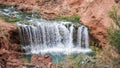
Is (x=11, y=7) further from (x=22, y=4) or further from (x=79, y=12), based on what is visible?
(x=79, y=12)

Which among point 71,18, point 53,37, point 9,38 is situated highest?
point 71,18

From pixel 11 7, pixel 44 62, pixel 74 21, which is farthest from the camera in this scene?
pixel 11 7

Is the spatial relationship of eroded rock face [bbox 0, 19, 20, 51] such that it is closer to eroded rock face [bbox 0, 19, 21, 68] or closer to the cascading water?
eroded rock face [bbox 0, 19, 21, 68]

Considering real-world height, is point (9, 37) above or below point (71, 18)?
below

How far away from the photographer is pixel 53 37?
60.7 feet

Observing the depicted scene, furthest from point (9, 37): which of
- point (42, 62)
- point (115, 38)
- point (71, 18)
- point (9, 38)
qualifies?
point (115, 38)

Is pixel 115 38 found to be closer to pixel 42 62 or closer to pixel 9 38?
pixel 42 62

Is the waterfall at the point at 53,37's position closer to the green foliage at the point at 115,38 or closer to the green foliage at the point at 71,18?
the green foliage at the point at 71,18

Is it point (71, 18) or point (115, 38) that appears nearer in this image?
point (115, 38)

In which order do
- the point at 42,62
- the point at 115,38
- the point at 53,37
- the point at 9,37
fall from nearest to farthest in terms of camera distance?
1. the point at 115,38
2. the point at 42,62
3. the point at 9,37
4. the point at 53,37

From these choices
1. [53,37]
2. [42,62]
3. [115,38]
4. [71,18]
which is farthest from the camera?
[71,18]

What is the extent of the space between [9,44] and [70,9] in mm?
5903

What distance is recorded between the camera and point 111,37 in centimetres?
973

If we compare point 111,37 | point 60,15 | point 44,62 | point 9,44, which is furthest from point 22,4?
point 111,37
